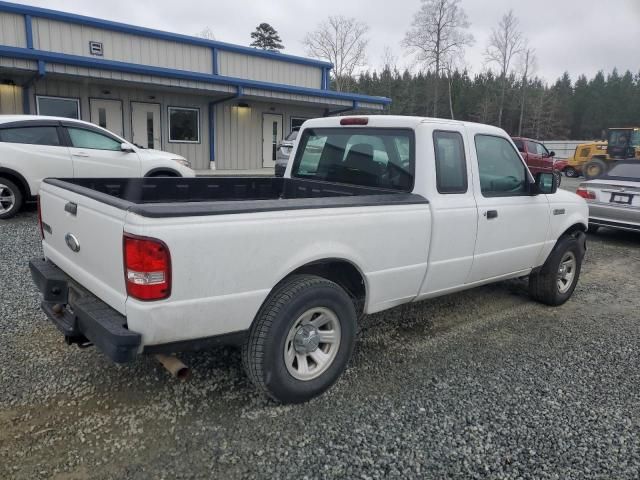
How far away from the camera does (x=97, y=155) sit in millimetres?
8672

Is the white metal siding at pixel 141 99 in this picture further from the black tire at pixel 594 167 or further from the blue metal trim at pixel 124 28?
the black tire at pixel 594 167

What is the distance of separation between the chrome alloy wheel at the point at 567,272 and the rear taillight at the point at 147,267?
4424 mm

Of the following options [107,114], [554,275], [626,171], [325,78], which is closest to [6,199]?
[107,114]

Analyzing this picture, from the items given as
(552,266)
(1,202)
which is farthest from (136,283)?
(1,202)

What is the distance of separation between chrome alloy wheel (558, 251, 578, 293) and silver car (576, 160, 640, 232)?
13.4ft

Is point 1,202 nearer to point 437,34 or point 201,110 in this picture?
point 201,110

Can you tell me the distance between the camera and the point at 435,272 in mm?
3799

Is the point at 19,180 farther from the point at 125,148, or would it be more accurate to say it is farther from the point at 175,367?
the point at 175,367

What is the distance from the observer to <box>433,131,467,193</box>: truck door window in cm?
380

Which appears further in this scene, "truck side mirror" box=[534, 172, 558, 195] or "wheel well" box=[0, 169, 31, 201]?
"wheel well" box=[0, 169, 31, 201]

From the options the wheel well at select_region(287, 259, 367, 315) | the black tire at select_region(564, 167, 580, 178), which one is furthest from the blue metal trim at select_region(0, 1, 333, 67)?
the black tire at select_region(564, 167, 580, 178)

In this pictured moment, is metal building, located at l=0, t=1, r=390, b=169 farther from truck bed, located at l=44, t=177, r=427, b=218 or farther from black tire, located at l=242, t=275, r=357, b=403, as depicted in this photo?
black tire, located at l=242, t=275, r=357, b=403

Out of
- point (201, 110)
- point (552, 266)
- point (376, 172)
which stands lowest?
point (552, 266)

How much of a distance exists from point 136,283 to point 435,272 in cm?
225
